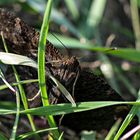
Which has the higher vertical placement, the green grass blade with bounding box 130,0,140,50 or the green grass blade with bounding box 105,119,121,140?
the green grass blade with bounding box 130,0,140,50

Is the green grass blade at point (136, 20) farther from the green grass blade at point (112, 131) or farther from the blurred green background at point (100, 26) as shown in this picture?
the green grass blade at point (112, 131)

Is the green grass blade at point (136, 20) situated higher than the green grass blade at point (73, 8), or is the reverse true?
the green grass blade at point (73, 8)

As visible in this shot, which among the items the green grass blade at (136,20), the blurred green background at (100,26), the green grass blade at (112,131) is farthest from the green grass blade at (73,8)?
the green grass blade at (112,131)

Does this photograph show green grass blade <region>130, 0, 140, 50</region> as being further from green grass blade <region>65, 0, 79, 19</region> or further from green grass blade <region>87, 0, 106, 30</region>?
green grass blade <region>65, 0, 79, 19</region>

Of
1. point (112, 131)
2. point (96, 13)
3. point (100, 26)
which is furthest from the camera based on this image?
point (100, 26)

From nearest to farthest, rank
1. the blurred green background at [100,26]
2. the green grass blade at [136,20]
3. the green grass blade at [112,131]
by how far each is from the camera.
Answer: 1. the green grass blade at [112,131]
2. the blurred green background at [100,26]
3. the green grass blade at [136,20]

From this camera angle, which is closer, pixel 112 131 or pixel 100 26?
pixel 112 131

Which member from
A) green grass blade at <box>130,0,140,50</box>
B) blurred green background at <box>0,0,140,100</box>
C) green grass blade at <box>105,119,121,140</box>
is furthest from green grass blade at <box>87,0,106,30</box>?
green grass blade at <box>105,119,121,140</box>

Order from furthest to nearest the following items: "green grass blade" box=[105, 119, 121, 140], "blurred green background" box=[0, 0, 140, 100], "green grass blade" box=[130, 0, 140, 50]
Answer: "green grass blade" box=[130, 0, 140, 50] → "blurred green background" box=[0, 0, 140, 100] → "green grass blade" box=[105, 119, 121, 140]

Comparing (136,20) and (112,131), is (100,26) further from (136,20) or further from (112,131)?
(112,131)

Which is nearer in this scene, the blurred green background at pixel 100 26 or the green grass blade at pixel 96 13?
the blurred green background at pixel 100 26

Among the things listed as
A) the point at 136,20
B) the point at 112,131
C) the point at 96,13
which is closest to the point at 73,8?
the point at 96,13

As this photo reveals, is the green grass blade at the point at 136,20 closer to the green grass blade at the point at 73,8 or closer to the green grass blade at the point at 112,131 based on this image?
Result: the green grass blade at the point at 73,8

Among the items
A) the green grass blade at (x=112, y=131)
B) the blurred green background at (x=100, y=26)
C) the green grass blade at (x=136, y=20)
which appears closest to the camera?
the green grass blade at (x=112, y=131)
